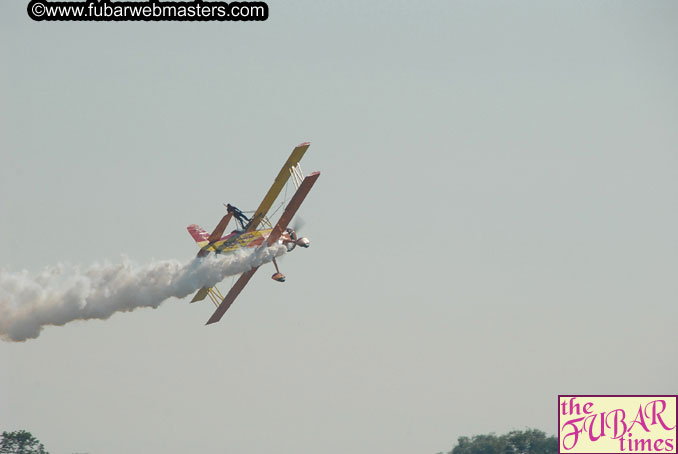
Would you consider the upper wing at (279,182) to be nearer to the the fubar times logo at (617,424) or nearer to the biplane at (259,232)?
the biplane at (259,232)

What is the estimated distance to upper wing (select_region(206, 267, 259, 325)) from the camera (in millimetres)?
73688

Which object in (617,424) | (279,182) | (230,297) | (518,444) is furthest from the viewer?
(518,444)

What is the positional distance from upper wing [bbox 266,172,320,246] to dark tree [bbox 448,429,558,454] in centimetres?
2868

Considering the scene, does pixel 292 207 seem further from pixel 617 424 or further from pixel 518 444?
pixel 518 444

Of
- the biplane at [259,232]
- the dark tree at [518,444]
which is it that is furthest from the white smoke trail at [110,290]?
the dark tree at [518,444]

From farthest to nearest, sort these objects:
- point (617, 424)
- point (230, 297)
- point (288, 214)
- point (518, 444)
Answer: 1. point (518, 444)
2. point (230, 297)
3. point (288, 214)
4. point (617, 424)

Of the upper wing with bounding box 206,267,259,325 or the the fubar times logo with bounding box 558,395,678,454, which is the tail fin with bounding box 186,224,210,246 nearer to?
the upper wing with bounding box 206,267,259,325

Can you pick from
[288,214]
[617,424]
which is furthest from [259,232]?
[617,424]

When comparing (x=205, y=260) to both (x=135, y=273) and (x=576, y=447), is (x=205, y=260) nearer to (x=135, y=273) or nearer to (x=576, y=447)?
(x=135, y=273)

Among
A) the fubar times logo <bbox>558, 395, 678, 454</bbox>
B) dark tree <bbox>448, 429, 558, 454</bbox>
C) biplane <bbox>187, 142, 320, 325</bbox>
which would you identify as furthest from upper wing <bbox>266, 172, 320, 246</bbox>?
dark tree <bbox>448, 429, 558, 454</bbox>

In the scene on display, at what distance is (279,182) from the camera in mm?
73688

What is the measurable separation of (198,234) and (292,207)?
6119 millimetres

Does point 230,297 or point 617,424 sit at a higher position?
point 230,297

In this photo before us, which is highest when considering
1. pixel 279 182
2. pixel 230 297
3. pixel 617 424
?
pixel 279 182
